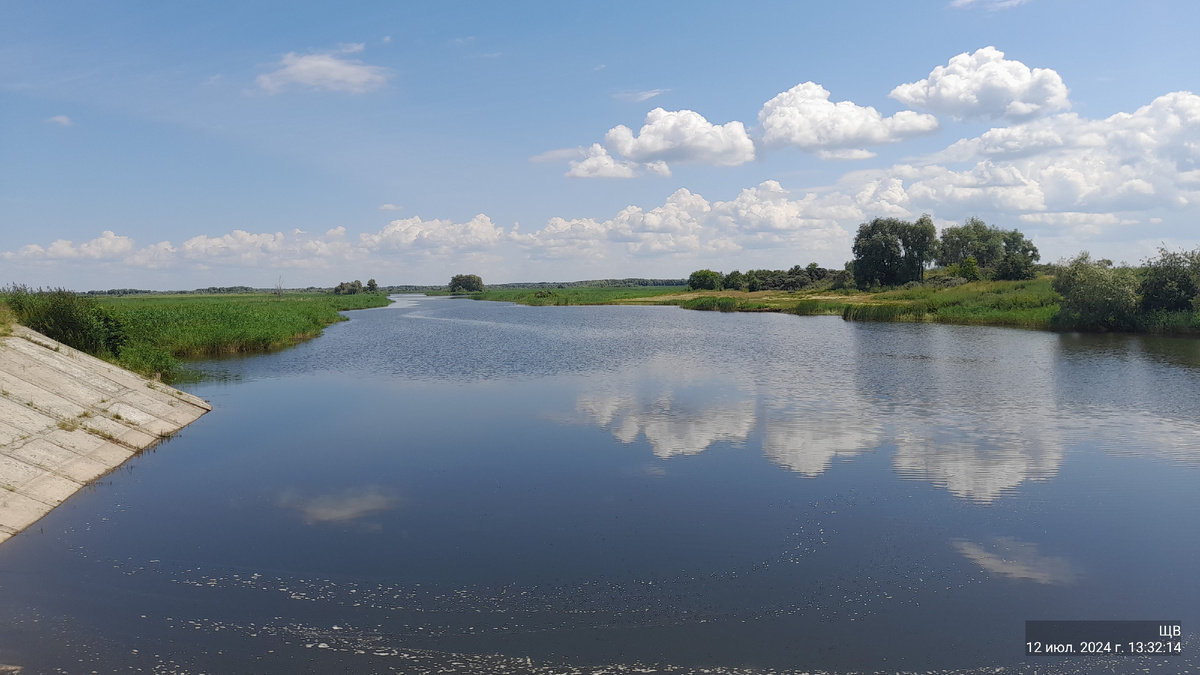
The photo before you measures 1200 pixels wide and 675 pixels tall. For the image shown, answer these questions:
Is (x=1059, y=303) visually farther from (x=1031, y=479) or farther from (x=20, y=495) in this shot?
(x=20, y=495)

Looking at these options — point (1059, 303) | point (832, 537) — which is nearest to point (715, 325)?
point (1059, 303)

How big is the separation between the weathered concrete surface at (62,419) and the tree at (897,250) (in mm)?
89067

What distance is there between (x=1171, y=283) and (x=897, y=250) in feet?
163

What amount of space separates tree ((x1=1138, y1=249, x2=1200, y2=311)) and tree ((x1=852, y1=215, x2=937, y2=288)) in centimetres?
4786

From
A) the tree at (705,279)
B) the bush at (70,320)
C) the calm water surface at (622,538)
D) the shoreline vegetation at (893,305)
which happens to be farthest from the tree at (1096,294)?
the tree at (705,279)

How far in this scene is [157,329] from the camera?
125 feet

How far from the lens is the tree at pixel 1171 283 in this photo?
150 feet

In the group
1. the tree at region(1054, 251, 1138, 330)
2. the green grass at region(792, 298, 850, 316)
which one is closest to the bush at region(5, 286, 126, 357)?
the tree at region(1054, 251, 1138, 330)

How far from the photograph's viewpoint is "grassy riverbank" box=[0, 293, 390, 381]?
83.6ft

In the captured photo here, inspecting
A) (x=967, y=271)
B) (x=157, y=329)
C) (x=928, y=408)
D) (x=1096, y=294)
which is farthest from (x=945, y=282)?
(x=157, y=329)

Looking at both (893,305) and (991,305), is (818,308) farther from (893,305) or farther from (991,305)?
(991,305)

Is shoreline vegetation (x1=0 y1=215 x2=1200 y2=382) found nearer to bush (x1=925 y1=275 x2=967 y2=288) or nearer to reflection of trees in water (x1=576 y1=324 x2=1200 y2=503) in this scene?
bush (x1=925 y1=275 x2=967 y2=288)

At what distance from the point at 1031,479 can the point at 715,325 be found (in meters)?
50.5

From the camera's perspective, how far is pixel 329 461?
16297mm
